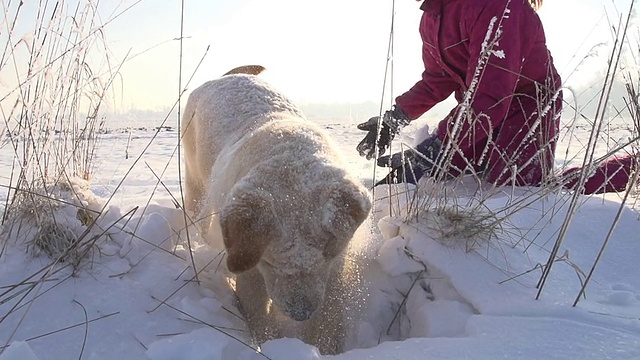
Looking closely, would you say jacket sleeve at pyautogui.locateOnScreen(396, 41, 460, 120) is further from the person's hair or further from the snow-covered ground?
the snow-covered ground

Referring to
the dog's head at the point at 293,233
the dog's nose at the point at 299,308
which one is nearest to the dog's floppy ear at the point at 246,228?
the dog's head at the point at 293,233

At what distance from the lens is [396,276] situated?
94.1 inches

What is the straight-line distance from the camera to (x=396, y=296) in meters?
2.38

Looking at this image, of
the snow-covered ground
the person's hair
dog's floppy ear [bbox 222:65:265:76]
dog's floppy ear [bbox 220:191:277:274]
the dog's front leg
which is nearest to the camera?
the snow-covered ground

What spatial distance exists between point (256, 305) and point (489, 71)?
93.3 inches

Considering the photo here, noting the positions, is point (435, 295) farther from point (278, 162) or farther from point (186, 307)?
point (186, 307)

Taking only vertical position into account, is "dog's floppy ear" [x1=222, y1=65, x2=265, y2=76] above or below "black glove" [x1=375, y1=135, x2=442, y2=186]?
above

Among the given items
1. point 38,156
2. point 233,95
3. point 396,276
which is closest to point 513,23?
point 233,95

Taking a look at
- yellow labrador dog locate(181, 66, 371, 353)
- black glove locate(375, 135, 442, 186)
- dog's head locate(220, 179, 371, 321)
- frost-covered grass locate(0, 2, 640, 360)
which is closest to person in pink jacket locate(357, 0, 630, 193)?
black glove locate(375, 135, 442, 186)

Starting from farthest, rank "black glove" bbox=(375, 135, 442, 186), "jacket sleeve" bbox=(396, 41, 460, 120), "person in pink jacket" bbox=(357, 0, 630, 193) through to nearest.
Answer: "jacket sleeve" bbox=(396, 41, 460, 120) < "black glove" bbox=(375, 135, 442, 186) < "person in pink jacket" bbox=(357, 0, 630, 193)

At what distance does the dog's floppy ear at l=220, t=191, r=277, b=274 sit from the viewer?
1875 mm

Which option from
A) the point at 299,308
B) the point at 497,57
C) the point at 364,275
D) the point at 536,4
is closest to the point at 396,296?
the point at 364,275

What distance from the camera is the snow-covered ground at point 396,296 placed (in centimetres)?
162

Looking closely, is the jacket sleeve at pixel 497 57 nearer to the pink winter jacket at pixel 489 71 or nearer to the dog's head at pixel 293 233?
the pink winter jacket at pixel 489 71
